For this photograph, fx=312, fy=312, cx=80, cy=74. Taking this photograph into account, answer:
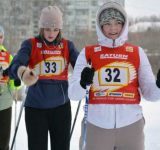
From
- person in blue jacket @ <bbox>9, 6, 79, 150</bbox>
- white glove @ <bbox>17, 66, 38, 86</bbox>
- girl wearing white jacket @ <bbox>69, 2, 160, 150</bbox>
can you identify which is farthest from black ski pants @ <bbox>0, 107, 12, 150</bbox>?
girl wearing white jacket @ <bbox>69, 2, 160, 150</bbox>

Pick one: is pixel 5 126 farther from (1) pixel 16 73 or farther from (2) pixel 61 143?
(1) pixel 16 73

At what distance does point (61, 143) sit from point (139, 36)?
9.63 m

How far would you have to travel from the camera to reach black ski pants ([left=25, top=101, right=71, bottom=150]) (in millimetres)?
2271

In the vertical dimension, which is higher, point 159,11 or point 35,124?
point 159,11

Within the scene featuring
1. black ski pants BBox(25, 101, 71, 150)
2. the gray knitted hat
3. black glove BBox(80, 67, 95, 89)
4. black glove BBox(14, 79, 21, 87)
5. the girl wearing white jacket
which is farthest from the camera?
black glove BBox(14, 79, 21, 87)

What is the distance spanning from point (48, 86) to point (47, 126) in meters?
0.30

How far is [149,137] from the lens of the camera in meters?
4.55

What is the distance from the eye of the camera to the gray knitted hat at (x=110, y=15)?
1.75 m

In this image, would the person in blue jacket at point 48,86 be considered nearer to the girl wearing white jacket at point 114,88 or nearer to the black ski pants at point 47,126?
the black ski pants at point 47,126

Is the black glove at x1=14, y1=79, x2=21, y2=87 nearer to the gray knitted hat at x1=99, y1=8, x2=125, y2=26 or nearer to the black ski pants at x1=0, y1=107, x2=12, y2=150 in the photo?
the black ski pants at x1=0, y1=107, x2=12, y2=150

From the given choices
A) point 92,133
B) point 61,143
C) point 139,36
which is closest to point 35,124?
point 61,143

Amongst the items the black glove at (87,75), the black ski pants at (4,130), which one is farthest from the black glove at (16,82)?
the black glove at (87,75)

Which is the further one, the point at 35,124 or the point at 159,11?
the point at 159,11

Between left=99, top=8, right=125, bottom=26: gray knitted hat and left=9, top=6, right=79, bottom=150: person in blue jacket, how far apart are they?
26.1 inches
